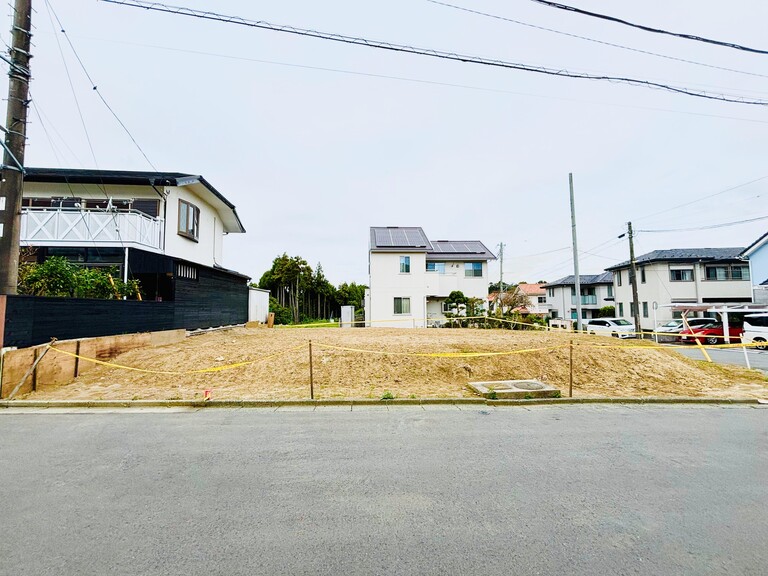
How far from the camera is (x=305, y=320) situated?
35.9 m

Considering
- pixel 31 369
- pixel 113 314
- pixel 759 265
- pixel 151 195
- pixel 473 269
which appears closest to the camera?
pixel 31 369

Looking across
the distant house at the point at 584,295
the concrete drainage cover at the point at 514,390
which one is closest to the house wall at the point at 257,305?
the concrete drainage cover at the point at 514,390

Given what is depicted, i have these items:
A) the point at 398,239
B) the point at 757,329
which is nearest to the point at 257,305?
the point at 398,239

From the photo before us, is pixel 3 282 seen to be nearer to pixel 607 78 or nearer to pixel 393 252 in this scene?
pixel 607 78

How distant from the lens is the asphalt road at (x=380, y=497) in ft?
8.19

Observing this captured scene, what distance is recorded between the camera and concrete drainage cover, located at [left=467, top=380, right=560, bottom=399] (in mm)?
6922

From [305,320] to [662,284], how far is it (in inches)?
1226

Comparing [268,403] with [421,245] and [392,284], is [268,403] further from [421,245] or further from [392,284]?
[421,245]

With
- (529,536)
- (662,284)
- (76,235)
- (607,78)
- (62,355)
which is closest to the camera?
(529,536)

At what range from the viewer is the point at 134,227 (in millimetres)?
12797

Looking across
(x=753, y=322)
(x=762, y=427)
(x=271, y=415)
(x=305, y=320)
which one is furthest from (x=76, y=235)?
(x=753, y=322)

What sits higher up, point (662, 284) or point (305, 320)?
point (662, 284)

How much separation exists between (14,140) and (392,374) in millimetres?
9105

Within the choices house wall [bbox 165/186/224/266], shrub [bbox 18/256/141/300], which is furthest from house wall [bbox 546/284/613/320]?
shrub [bbox 18/256/141/300]
